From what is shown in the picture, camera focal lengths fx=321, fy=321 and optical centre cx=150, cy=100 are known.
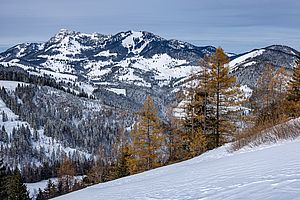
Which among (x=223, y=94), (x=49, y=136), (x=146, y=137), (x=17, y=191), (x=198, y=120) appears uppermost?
(x=223, y=94)

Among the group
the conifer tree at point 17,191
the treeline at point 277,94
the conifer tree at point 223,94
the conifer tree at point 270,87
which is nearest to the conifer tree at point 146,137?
the conifer tree at point 223,94

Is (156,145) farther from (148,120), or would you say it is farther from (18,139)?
(18,139)

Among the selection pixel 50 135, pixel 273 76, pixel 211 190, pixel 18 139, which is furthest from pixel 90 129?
pixel 211 190

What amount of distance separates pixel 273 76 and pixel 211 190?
25939mm

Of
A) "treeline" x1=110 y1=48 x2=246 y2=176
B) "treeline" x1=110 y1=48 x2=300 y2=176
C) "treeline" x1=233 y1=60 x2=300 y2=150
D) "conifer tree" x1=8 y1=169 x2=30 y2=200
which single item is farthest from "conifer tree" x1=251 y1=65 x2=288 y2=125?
"conifer tree" x1=8 y1=169 x2=30 y2=200

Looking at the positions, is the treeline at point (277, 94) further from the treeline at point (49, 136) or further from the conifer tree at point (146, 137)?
the treeline at point (49, 136)

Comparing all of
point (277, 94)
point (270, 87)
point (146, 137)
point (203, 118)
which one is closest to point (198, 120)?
point (203, 118)

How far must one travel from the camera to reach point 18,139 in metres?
159

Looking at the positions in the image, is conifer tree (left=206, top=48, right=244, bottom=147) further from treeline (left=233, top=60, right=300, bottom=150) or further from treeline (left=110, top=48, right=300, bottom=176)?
treeline (left=233, top=60, right=300, bottom=150)

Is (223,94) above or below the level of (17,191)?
above

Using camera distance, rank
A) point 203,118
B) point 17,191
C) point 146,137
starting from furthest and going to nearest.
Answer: point 17,191 < point 146,137 < point 203,118

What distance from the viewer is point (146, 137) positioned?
72.5ft

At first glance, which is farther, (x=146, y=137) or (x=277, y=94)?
(x=277, y=94)

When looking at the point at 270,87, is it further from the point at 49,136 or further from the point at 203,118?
the point at 49,136
